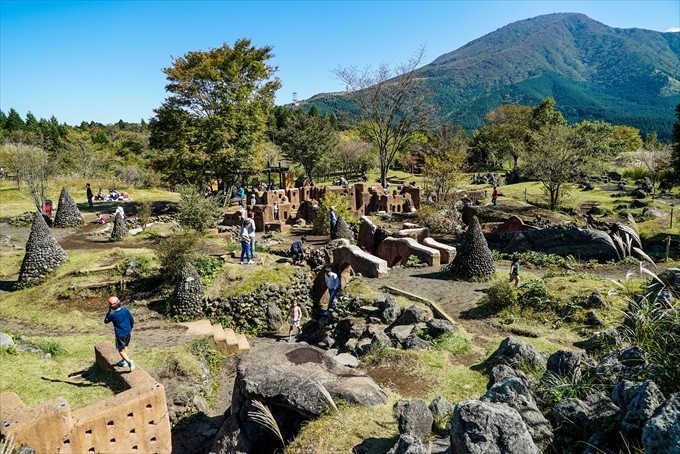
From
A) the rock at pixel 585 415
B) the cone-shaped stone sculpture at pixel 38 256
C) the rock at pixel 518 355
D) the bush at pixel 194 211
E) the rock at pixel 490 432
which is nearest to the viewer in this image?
the rock at pixel 490 432

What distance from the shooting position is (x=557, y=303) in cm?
1164

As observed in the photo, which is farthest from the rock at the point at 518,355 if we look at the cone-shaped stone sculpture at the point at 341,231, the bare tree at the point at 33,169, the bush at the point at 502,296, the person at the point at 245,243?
the bare tree at the point at 33,169

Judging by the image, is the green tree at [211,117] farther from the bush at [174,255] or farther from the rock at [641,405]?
the rock at [641,405]

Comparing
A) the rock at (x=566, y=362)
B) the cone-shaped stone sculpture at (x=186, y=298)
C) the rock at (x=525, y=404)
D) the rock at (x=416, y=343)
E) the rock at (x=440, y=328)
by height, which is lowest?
the rock at (x=416, y=343)

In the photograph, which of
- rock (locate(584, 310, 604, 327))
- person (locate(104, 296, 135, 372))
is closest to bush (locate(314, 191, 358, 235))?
rock (locate(584, 310, 604, 327))

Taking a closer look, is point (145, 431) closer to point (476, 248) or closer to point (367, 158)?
point (476, 248)

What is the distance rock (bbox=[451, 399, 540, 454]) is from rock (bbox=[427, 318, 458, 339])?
6.63 meters

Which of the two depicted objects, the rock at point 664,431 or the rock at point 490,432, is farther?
the rock at point 490,432

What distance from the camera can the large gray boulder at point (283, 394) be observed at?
6.16m

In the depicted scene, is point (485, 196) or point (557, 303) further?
point (485, 196)

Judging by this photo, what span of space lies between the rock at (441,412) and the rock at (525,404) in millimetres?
1286

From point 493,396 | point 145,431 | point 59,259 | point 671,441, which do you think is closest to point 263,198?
point 59,259

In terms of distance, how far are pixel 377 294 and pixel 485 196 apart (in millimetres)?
25041

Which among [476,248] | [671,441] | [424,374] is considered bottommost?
[424,374]
